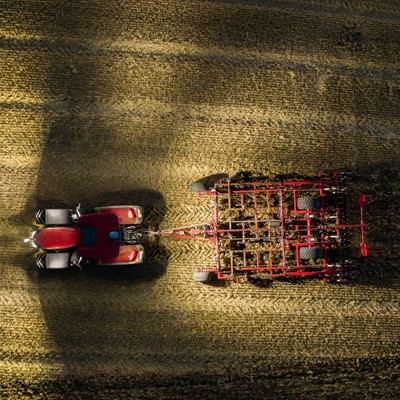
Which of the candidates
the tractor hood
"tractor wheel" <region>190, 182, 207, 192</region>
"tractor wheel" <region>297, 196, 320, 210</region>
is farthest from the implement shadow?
the tractor hood

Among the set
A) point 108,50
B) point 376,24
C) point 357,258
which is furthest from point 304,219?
point 108,50

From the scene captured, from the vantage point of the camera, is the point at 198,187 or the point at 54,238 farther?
the point at 198,187

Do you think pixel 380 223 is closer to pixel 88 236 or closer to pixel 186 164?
pixel 186 164

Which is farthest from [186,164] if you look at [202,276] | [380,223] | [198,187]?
[380,223]

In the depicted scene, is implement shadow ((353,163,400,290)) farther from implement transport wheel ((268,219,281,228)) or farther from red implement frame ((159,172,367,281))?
implement transport wheel ((268,219,281,228))

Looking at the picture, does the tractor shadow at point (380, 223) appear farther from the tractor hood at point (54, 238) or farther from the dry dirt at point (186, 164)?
the tractor hood at point (54, 238)

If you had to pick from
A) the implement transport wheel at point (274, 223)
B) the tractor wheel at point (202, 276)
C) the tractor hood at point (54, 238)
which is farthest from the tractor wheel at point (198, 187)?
the tractor hood at point (54, 238)

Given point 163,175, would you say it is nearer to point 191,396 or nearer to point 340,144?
point 340,144
